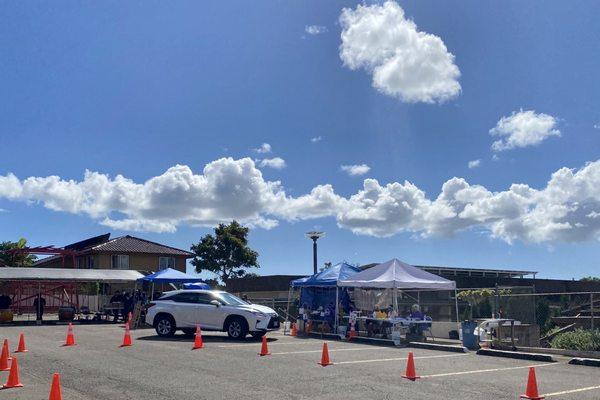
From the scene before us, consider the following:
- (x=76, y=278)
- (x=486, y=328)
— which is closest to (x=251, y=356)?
(x=486, y=328)

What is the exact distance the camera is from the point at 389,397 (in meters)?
9.45

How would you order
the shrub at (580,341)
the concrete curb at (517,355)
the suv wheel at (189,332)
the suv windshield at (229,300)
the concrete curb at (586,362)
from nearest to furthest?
the concrete curb at (586,362) → the concrete curb at (517,355) → the shrub at (580,341) → the suv windshield at (229,300) → the suv wheel at (189,332)

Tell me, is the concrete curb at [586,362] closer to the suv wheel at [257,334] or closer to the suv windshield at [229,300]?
the suv wheel at [257,334]

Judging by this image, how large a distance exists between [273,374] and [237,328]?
765cm

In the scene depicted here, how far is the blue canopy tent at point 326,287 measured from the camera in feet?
72.4

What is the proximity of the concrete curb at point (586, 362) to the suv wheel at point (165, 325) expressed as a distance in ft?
38.9

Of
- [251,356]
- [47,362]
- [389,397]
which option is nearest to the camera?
[389,397]

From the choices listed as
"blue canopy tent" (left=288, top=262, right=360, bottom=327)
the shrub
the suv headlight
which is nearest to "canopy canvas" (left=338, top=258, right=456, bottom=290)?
"blue canopy tent" (left=288, top=262, right=360, bottom=327)

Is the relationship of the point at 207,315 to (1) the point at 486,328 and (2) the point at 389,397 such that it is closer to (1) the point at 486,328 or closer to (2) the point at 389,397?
(1) the point at 486,328

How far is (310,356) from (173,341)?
5481 millimetres

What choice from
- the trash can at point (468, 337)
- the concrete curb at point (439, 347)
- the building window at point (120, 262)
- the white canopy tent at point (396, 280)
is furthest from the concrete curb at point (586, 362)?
the building window at point (120, 262)

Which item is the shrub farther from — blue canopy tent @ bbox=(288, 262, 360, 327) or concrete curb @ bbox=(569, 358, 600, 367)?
blue canopy tent @ bbox=(288, 262, 360, 327)

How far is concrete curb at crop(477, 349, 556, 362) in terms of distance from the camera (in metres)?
15.0

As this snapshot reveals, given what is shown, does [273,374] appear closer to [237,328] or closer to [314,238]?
[237,328]
